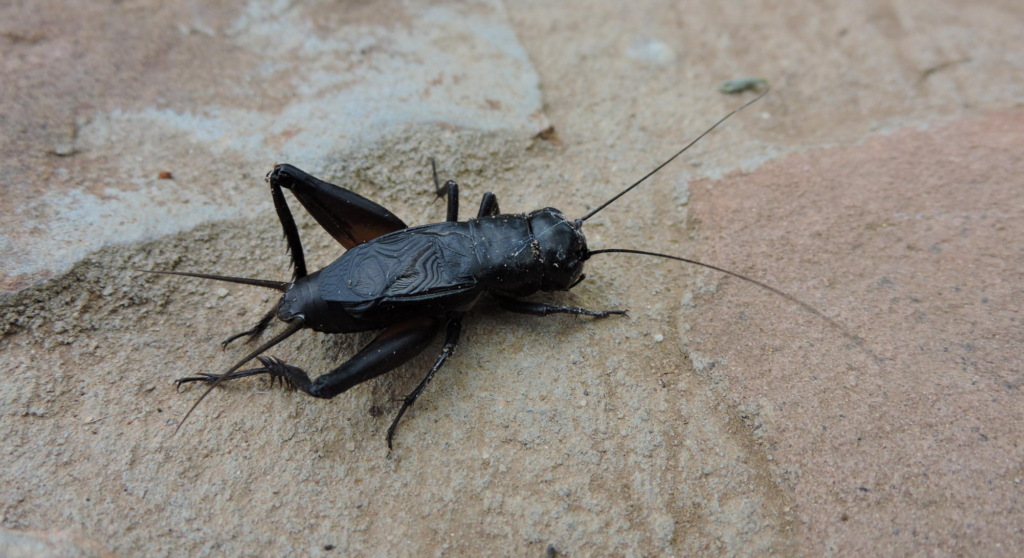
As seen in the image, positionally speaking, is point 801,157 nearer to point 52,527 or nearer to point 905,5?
point 905,5

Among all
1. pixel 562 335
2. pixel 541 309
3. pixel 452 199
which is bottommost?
pixel 562 335

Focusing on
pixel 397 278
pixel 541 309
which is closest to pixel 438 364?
pixel 397 278

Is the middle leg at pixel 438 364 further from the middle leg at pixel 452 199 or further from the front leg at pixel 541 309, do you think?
the middle leg at pixel 452 199

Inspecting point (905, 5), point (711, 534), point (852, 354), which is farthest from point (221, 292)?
point (905, 5)

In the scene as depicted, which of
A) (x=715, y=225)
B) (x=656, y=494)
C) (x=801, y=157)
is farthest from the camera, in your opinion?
(x=801, y=157)

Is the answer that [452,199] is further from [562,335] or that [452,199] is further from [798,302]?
[798,302]
